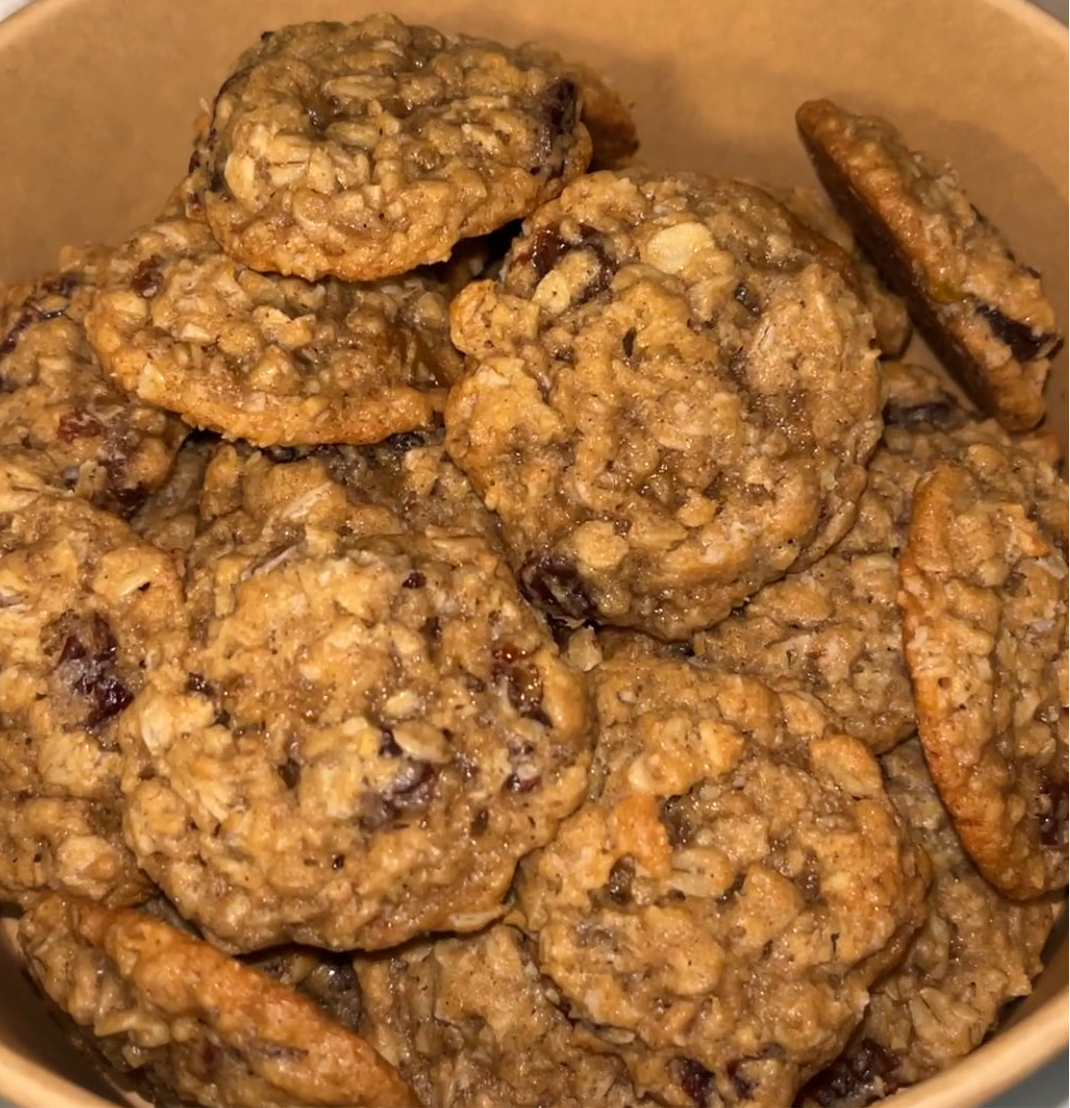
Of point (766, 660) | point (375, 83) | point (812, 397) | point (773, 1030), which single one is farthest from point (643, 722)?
point (375, 83)

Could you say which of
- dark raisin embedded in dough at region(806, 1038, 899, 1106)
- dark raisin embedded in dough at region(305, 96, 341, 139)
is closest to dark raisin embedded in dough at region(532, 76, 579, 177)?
dark raisin embedded in dough at region(305, 96, 341, 139)

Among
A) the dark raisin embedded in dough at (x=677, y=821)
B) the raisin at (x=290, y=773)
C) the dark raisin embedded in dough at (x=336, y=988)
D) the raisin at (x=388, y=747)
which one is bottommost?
the dark raisin embedded in dough at (x=336, y=988)

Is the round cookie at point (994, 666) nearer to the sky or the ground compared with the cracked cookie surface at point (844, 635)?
nearer to the sky

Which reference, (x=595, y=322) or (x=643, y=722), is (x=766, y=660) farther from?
(x=595, y=322)

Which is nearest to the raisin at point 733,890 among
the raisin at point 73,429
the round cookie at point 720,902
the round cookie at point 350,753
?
the round cookie at point 720,902

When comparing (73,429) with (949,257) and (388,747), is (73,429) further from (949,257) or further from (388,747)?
(949,257)

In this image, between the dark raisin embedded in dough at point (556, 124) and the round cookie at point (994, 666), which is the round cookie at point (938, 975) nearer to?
the round cookie at point (994, 666)
